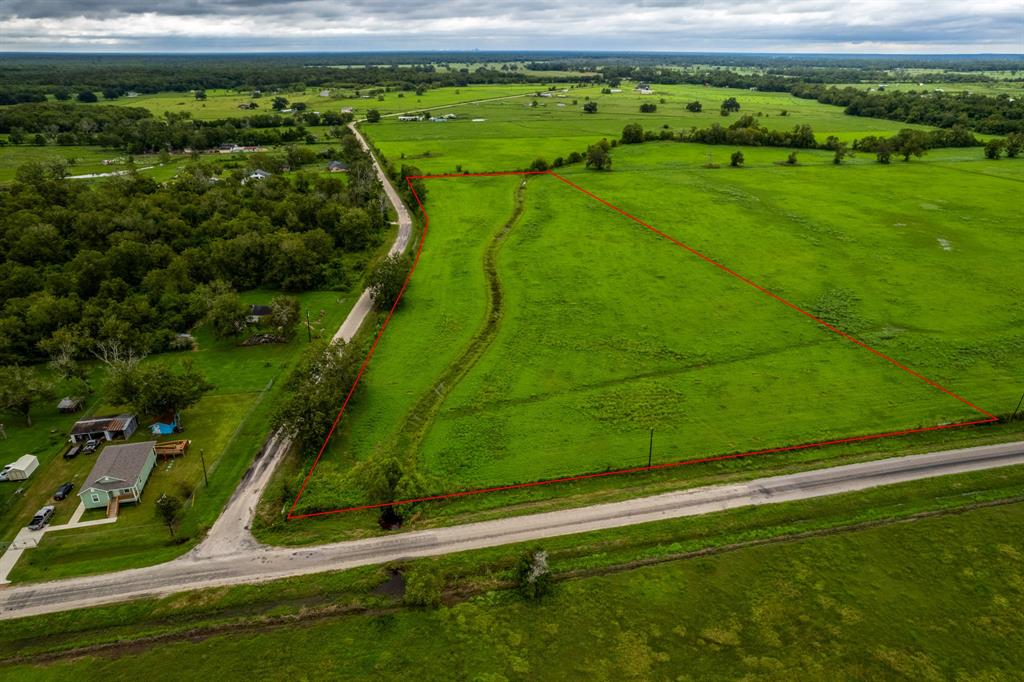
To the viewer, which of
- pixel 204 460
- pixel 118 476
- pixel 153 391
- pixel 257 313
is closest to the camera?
pixel 118 476

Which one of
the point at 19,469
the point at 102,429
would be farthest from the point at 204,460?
the point at 19,469

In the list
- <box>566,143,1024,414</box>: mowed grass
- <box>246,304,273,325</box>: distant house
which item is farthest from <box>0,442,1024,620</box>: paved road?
<box>246,304,273,325</box>: distant house

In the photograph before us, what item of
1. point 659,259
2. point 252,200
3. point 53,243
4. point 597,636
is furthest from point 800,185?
point 53,243

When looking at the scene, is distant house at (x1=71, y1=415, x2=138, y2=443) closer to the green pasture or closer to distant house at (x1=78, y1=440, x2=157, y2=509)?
the green pasture

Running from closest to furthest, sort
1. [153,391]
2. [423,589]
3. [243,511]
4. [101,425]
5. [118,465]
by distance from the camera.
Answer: [423,589], [243,511], [118,465], [153,391], [101,425]

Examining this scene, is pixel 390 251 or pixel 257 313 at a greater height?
pixel 390 251

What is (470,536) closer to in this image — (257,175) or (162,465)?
(162,465)
